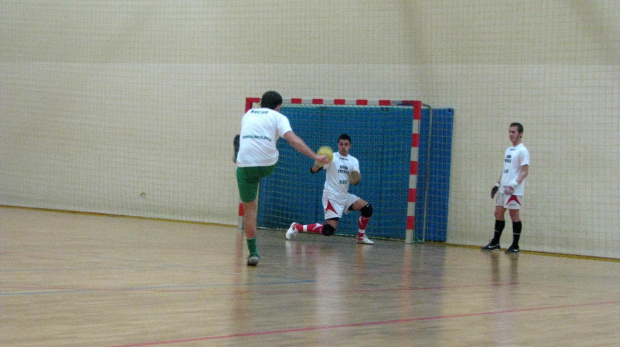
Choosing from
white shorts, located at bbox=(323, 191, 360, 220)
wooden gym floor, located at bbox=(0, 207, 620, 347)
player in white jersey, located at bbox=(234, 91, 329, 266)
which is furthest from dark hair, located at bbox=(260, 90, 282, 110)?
white shorts, located at bbox=(323, 191, 360, 220)

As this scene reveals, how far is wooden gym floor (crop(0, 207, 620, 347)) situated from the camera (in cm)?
480

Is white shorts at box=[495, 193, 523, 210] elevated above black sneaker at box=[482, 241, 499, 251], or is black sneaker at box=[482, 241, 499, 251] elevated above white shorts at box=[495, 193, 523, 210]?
white shorts at box=[495, 193, 523, 210]

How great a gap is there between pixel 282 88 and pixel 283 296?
9.98m

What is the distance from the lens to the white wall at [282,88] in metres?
13.5

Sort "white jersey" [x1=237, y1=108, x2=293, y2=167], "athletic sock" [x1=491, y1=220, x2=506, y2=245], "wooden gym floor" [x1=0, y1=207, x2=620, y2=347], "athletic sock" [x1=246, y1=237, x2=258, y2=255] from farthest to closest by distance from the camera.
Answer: "athletic sock" [x1=491, y1=220, x2=506, y2=245]
"athletic sock" [x1=246, y1=237, x2=258, y2=255]
"white jersey" [x1=237, y1=108, x2=293, y2=167]
"wooden gym floor" [x1=0, y1=207, x2=620, y2=347]

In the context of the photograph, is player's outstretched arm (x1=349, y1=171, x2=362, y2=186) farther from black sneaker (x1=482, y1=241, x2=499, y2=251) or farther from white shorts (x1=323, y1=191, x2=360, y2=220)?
black sneaker (x1=482, y1=241, x2=499, y2=251)

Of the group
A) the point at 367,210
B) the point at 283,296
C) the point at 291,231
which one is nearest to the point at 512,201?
the point at 367,210

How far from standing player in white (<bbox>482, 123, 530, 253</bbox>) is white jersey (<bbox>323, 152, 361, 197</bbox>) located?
7.88 ft

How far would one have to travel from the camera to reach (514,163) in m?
13.1

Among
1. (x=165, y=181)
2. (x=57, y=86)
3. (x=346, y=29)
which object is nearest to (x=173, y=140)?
(x=165, y=181)

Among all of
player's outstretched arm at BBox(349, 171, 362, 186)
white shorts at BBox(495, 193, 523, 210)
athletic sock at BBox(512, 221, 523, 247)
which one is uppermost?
player's outstretched arm at BBox(349, 171, 362, 186)

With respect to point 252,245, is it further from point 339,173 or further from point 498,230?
point 498,230

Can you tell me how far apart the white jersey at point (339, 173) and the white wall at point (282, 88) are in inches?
90.7

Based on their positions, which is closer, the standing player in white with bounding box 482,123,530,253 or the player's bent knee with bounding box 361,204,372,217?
the standing player in white with bounding box 482,123,530,253
